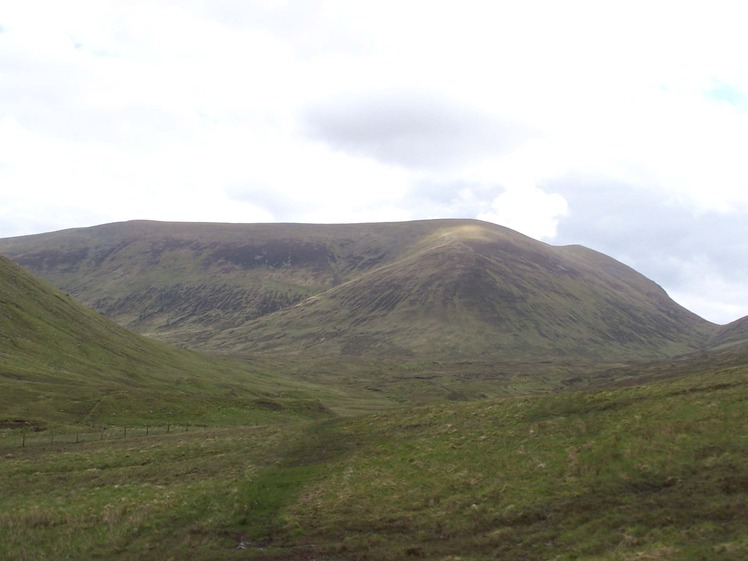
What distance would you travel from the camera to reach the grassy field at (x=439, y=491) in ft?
89.8

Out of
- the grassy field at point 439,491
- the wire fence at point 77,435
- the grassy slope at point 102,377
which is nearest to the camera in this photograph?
the grassy field at point 439,491

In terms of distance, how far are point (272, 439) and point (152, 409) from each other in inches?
1231

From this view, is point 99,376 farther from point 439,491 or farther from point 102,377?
point 439,491

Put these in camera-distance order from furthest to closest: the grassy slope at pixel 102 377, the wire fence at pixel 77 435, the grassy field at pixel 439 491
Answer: the grassy slope at pixel 102 377 → the wire fence at pixel 77 435 → the grassy field at pixel 439 491

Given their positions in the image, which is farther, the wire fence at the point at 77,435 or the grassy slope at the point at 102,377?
the grassy slope at the point at 102,377

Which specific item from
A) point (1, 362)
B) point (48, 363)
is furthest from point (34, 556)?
point (48, 363)

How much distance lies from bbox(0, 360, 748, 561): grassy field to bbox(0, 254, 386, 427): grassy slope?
82.2 feet

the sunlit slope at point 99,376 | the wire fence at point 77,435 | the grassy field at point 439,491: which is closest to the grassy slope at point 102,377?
the sunlit slope at point 99,376

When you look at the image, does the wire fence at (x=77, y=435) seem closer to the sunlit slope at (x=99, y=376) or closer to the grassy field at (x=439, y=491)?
the sunlit slope at (x=99, y=376)

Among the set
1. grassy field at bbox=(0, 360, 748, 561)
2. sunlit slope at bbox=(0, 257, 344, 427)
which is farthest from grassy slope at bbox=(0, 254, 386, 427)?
grassy field at bbox=(0, 360, 748, 561)

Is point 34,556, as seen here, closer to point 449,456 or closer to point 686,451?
point 449,456

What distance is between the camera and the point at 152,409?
3002 inches

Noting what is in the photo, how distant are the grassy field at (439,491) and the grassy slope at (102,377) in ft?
82.2

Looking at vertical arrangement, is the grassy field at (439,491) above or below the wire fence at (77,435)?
above
